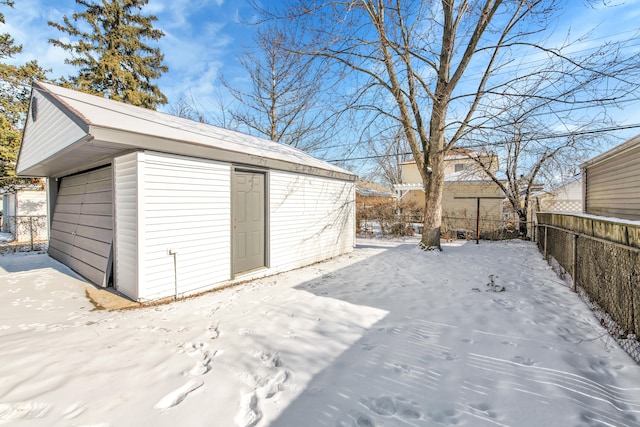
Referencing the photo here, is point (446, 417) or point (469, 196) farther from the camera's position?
point (469, 196)

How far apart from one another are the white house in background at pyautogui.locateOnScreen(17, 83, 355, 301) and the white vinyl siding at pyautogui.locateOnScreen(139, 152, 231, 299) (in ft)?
0.05

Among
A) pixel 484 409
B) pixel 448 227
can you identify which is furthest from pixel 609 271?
pixel 448 227

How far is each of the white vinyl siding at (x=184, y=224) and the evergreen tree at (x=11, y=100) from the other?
12753mm

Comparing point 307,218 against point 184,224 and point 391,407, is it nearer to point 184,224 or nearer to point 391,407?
point 184,224

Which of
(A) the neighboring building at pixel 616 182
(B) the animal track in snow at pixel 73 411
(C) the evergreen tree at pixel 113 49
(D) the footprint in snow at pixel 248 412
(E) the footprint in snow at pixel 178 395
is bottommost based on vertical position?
(D) the footprint in snow at pixel 248 412

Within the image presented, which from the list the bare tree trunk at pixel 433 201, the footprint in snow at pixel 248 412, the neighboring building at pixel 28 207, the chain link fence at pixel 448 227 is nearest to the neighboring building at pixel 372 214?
the chain link fence at pixel 448 227

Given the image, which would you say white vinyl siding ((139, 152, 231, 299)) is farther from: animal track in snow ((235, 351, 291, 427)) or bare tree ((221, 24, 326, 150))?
bare tree ((221, 24, 326, 150))

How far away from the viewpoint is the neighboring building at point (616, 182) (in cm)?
571

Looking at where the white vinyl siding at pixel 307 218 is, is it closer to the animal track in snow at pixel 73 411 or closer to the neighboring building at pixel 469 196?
the animal track in snow at pixel 73 411

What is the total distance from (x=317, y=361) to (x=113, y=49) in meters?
20.2

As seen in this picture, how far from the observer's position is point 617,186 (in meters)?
6.65

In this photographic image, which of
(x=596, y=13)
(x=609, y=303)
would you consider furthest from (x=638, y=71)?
(x=609, y=303)

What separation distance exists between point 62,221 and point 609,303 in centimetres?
1025

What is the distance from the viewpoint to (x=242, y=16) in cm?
630
